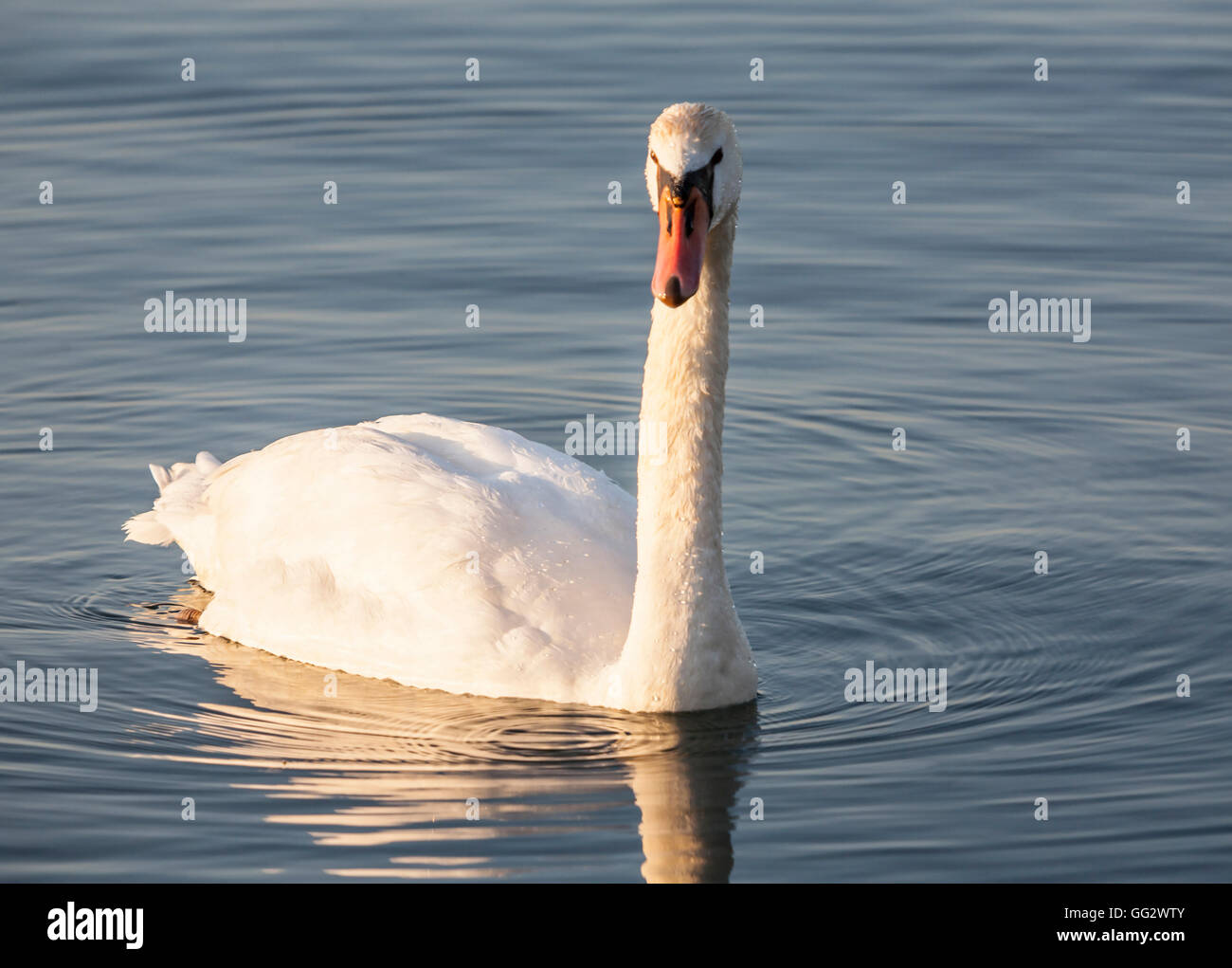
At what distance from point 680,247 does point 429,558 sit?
2.49 metres

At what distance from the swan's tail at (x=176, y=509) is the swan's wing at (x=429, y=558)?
15.8 inches

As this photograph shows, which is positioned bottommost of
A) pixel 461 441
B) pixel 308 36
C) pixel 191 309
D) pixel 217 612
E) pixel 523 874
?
pixel 523 874

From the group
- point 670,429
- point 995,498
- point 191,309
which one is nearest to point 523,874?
point 670,429

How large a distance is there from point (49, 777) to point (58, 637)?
6.30 ft

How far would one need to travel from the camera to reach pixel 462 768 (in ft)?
35.3

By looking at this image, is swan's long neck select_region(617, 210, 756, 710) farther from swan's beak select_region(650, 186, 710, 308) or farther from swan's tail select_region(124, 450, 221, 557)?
swan's tail select_region(124, 450, 221, 557)

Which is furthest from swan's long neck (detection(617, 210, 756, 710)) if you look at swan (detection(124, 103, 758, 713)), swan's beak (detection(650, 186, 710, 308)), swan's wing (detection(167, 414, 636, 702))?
swan's beak (detection(650, 186, 710, 308))

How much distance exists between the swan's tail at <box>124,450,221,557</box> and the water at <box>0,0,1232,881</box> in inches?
10.3

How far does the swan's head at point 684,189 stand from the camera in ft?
33.1

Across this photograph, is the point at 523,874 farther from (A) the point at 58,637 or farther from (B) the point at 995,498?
(B) the point at 995,498

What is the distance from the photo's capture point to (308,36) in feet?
86.3

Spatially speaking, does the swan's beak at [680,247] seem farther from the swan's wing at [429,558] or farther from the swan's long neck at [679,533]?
the swan's wing at [429,558]

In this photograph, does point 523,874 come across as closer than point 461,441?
Yes

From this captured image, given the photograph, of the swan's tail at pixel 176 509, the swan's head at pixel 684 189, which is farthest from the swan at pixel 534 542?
the swan's tail at pixel 176 509
